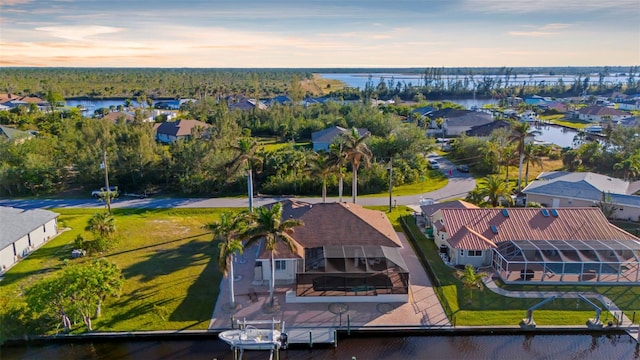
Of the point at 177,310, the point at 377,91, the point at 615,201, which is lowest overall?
the point at 177,310

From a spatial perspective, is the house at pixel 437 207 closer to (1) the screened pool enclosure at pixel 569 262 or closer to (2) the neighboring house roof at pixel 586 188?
(1) the screened pool enclosure at pixel 569 262

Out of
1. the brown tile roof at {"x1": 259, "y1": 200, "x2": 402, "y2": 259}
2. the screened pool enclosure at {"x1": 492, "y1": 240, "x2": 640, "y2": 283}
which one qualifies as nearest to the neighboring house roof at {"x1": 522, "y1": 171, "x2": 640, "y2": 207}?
the screened pool enclosure at {"x1": 492, "y1": 240, "x2": 640, "y2": 283}

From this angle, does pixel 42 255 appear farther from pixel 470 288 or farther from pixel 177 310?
pixel 470 288

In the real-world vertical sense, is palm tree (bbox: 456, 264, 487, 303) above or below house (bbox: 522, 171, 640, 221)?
below

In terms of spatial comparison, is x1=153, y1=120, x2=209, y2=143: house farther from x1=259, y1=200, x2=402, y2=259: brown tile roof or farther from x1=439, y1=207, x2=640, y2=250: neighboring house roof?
x1=439, y1=207, x2=640, y2=250: neighboring house roof

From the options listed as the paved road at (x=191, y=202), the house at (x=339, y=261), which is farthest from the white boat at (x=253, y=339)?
the paved road at (x=191, y=202)

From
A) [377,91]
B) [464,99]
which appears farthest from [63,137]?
[464,99]

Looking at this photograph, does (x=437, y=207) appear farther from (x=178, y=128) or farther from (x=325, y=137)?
(x=178, y=128)
